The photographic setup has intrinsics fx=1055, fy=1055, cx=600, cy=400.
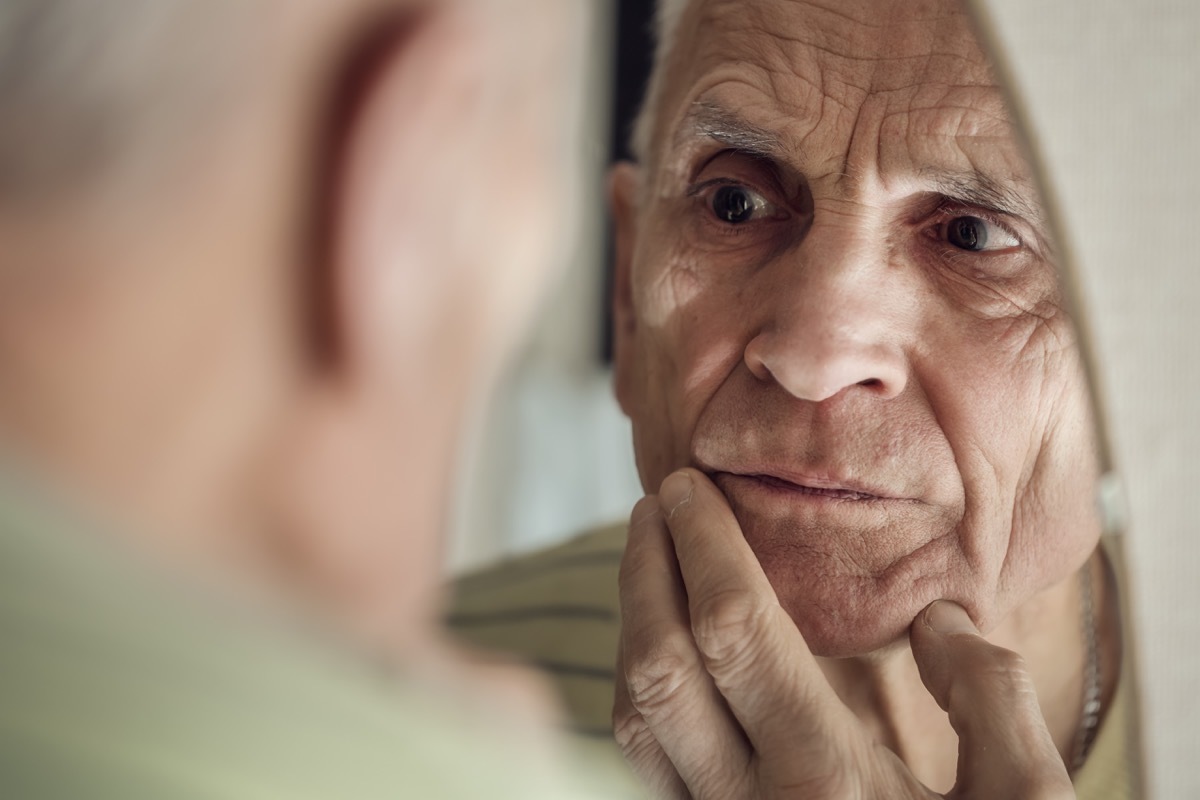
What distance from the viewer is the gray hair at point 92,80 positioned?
0.34 metres

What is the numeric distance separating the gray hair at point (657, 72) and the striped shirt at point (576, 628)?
15cm

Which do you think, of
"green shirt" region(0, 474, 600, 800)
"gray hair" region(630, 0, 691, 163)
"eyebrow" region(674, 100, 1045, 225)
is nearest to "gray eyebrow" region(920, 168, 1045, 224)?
"eyebrow" region(674, 100, 1045, 225)

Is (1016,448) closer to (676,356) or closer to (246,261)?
(676,356)

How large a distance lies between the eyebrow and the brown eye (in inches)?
0.5

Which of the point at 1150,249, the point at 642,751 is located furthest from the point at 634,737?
the point at 1150,249

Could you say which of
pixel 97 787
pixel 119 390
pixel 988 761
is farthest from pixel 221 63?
pixel 988 761

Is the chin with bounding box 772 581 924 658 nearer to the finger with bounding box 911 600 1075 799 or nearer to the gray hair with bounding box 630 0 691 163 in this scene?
the finger with bounding box 911 600 1075 799

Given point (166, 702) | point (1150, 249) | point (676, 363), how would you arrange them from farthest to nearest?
point (1150, 249), point (676, 363), point (166, 702)

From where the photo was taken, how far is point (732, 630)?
0.33 m

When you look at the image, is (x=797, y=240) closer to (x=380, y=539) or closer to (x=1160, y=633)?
(x=380, y=539)

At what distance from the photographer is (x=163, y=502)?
0.33 m

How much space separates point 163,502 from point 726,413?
183mm

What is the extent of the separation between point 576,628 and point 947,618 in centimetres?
14

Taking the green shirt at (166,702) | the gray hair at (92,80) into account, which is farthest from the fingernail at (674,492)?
the gray hair at (92,80)
